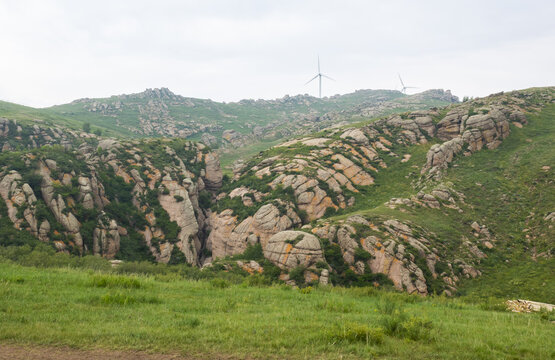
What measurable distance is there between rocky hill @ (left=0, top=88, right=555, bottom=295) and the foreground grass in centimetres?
1901

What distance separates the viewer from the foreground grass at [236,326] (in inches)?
294

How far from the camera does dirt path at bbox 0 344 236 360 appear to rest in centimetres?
666

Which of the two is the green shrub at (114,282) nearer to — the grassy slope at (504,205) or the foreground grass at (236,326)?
the foreground grass at (236,326)

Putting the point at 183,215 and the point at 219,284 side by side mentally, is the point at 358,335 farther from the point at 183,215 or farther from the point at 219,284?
the point at 183,215

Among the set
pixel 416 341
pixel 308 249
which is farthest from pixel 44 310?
pixel 308 249

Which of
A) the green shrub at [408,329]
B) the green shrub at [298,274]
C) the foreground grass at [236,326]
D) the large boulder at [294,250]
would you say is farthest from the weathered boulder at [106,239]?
the green shrub at [408,329]

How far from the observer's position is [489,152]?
60375 mm

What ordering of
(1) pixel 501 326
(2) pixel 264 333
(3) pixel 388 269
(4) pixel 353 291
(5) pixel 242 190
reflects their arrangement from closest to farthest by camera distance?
(2) pixel 264 333 < (1) pixel 501 326 < (4) pixel 353 291 < (3) pixel 388 269 < (5) pixel 242 190

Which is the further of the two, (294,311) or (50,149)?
(50,149)

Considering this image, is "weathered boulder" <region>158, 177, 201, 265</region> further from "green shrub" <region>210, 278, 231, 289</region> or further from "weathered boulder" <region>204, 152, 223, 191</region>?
"green shrub" <region>210, 278, 231, 289</region>

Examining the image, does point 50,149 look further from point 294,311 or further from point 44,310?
point 294,311

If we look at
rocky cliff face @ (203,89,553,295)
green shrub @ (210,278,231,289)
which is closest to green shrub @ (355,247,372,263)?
rocky cliff face @ (203,89,553,295)

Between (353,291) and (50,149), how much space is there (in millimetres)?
59437

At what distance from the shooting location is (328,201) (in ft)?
172
